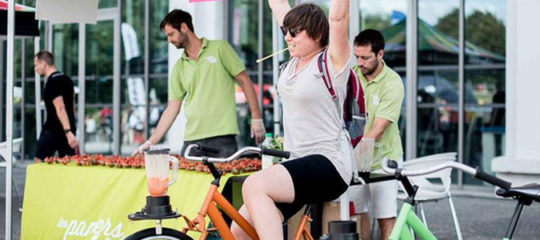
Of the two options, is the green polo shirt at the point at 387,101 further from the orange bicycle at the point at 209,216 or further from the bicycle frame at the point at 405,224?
the bicycle frame at the point at 405,224

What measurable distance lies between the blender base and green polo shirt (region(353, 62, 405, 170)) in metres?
1.57

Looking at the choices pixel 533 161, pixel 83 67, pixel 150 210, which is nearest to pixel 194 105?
pixel 150 210

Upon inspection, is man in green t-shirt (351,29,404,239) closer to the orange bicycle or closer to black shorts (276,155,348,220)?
the orange bicycle

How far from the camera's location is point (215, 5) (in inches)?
471

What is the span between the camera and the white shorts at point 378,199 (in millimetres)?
5211

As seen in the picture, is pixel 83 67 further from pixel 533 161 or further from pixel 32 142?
pixel 533 161

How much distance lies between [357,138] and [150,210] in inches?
41.1

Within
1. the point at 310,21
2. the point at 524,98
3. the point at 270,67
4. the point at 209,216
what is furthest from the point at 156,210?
the point at 270,67

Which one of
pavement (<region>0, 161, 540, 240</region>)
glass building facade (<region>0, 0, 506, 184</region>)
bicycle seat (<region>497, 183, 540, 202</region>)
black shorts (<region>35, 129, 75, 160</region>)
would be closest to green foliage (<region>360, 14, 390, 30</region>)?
glass building facade (<region>0, 0, 506, 184</region>)

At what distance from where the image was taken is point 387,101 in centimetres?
528

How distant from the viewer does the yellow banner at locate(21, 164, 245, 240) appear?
5.41 meters

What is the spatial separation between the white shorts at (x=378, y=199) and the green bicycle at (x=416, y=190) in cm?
156

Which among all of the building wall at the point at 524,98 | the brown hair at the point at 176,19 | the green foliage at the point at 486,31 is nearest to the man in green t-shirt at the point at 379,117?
the brown hair at the point at 176,19

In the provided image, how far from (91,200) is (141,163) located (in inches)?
19.8
